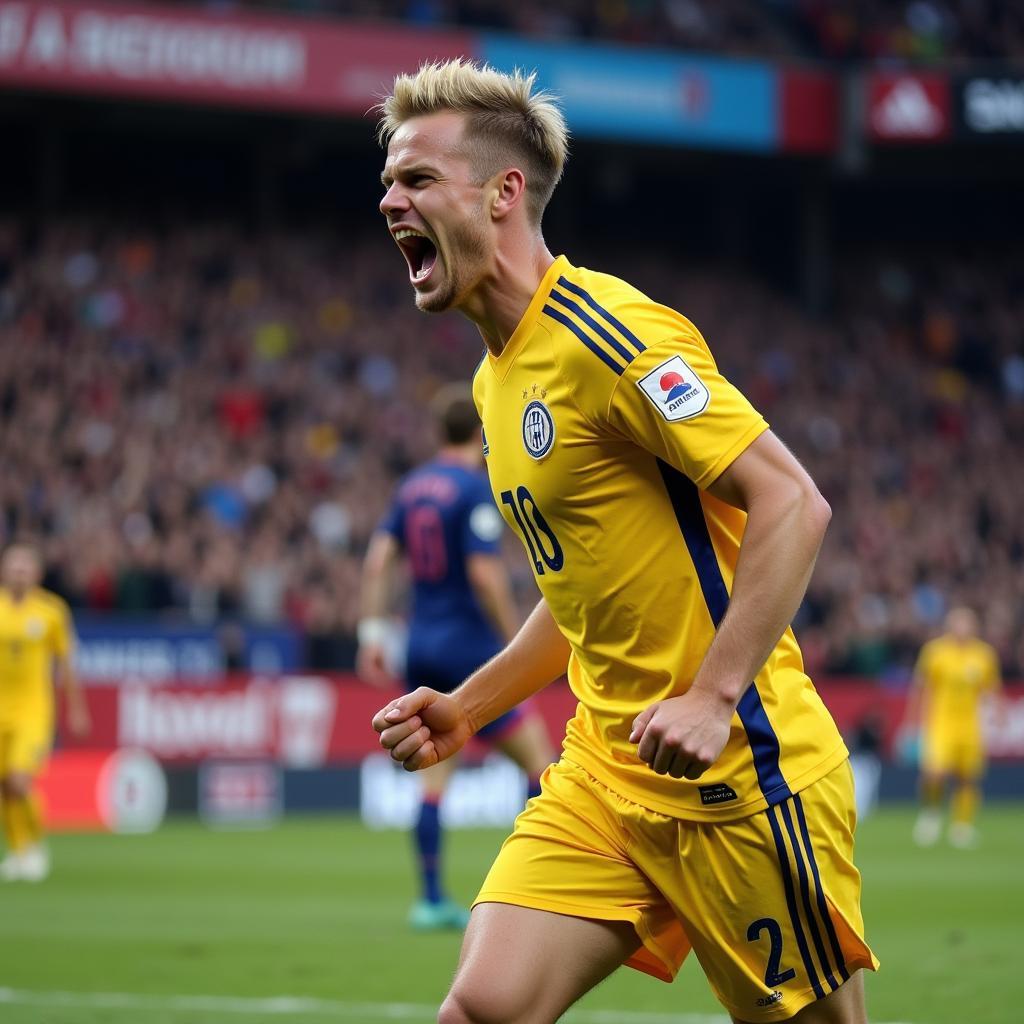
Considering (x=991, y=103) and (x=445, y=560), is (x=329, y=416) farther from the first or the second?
(x=445, y=560)

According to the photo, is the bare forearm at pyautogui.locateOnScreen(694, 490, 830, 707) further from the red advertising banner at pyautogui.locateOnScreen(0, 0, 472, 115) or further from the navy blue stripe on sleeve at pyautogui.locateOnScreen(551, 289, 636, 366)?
the red advertising banner at pyautogui.locateOnScreen(0, 0, 472, 115)

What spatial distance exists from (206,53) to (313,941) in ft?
61.2

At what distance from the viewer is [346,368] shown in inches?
1088

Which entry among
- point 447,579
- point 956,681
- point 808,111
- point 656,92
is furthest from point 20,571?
point 808,111

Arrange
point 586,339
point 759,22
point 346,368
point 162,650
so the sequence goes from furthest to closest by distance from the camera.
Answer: point 759,22 → point 346,368 → point 162,650 → point 586,339

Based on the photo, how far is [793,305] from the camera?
34.6 m

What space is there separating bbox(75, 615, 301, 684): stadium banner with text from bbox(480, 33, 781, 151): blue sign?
10713 millimetres

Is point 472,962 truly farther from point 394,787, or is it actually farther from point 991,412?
point 991,412

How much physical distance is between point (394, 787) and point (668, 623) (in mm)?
16929

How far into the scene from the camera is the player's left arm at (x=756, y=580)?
379cm

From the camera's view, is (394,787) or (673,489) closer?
(673,489)

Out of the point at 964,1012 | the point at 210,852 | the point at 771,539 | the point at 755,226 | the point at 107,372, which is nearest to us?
the point at 771,539

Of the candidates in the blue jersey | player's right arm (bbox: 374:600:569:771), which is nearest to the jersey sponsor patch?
the blue jersey

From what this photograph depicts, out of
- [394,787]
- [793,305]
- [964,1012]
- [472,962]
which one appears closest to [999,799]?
[394,787]
